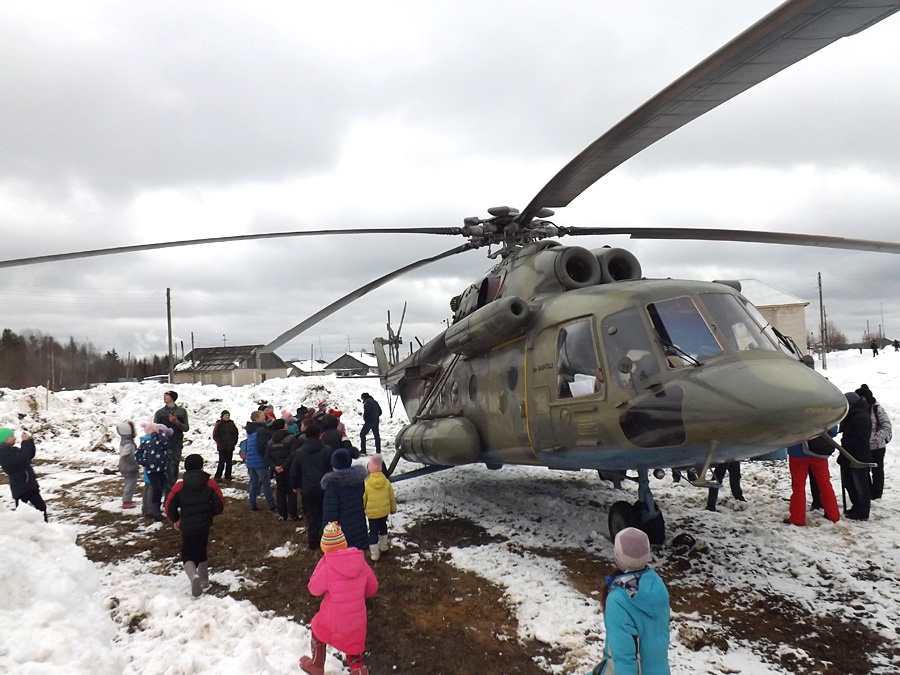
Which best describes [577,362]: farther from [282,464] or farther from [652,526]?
[282,464]

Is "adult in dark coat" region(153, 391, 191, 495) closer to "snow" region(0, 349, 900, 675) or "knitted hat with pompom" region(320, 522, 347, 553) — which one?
"snow" region(0, 349, 900, 675)

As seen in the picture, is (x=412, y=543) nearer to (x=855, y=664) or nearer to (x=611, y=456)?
(x=611, y=456)

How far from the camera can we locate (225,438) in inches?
440

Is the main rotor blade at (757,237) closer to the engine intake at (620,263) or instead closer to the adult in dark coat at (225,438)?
the engine intake at (620,263)

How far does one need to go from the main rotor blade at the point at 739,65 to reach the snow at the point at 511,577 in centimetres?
408

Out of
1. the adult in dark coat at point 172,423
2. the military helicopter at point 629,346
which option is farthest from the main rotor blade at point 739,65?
the adult in dark coat at point 172,423

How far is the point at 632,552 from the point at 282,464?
641 cm

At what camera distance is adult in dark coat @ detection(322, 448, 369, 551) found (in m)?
5.56

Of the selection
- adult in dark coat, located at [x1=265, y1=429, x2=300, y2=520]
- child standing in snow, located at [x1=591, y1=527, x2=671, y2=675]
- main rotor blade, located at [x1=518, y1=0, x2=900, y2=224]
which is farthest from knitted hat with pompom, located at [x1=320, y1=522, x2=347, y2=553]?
adult in dark coat, located at [x1=265, y1=429, x2=300, y2=520]

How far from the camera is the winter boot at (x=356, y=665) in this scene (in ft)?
12.3

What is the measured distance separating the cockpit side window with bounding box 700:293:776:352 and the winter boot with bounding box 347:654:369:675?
4.13 meters

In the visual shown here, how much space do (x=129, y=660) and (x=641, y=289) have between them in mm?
5457

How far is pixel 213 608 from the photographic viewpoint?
489cm

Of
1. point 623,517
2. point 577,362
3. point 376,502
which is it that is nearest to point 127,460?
point 376,502
